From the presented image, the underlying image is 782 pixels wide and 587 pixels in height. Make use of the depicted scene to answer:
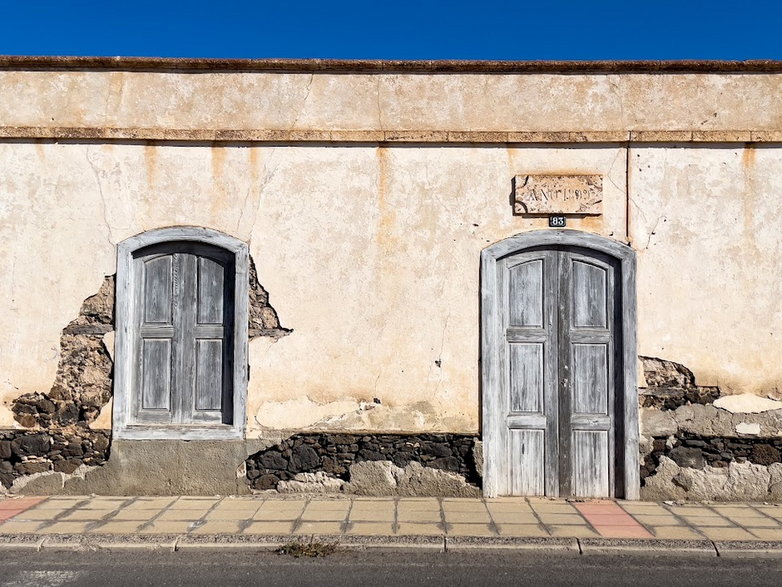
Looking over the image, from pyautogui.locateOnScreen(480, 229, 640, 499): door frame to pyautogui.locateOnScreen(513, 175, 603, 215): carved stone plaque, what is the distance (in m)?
0.22

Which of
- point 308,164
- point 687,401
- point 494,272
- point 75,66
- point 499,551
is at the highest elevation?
point 75,66

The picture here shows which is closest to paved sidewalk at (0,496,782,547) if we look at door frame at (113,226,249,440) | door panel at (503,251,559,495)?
door panel at (503,251,559,495)

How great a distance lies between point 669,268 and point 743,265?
0.68m

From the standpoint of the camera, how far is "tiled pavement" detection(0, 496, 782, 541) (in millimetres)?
5609

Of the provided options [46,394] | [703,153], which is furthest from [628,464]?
[46,394]

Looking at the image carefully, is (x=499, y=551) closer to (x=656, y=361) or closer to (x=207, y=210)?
(x=656, y=361)

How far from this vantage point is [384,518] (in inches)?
235

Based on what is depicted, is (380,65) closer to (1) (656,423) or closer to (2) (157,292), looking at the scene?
(2) (157,292)

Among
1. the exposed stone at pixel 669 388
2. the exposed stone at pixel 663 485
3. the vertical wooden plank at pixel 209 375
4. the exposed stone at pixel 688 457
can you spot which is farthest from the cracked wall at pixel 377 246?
the exposed stone at pixel 663 485

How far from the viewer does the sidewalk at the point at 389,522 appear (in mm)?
5402

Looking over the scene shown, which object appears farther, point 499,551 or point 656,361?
point 656,361

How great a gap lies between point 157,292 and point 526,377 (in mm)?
3635

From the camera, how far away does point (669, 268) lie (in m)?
6.75

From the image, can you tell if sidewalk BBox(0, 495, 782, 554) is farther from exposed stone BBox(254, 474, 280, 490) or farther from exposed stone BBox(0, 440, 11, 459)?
exposed stone BBox(0, 440, 11, 459)
